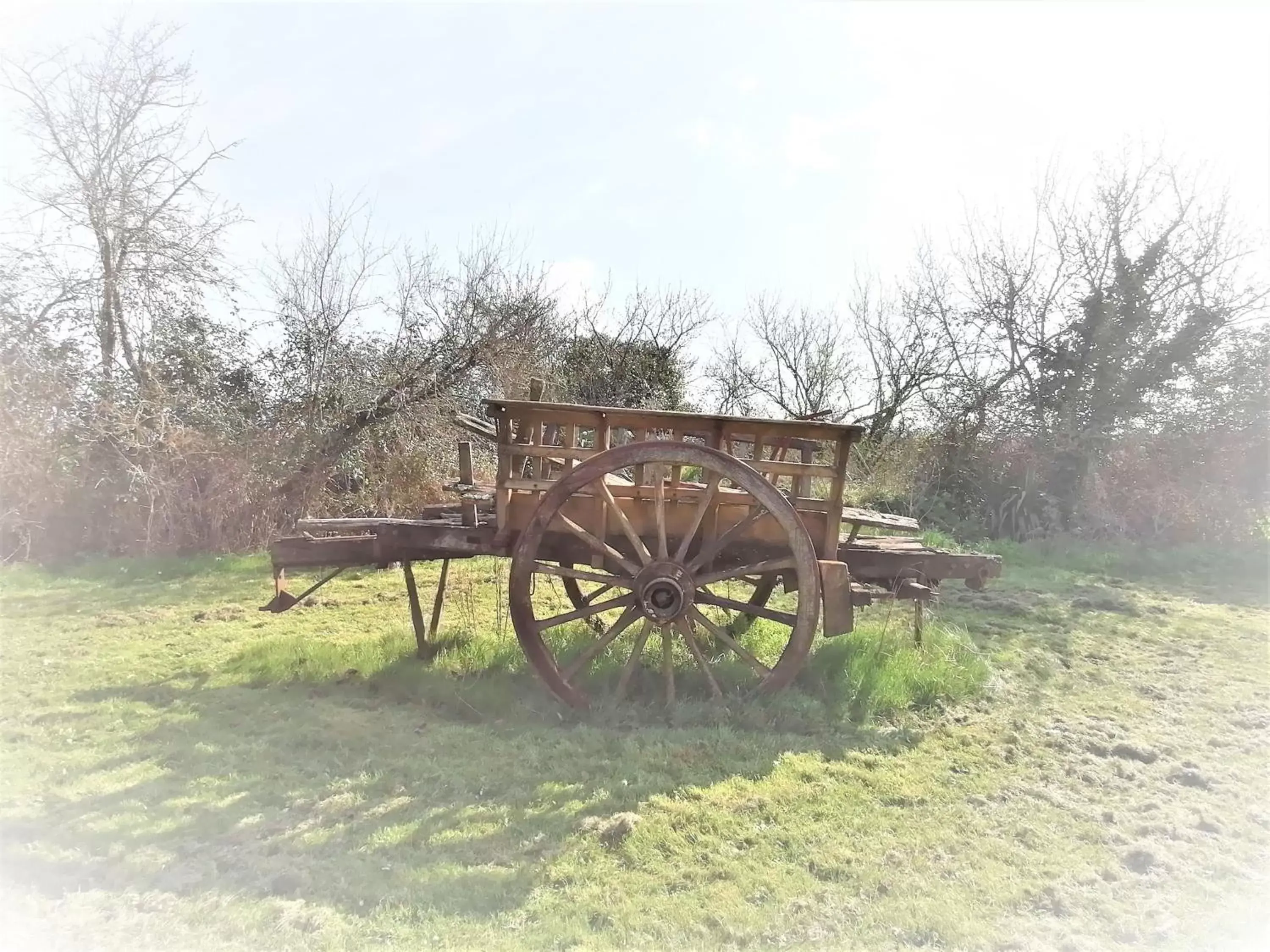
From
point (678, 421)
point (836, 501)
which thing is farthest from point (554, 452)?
point (836, 501)

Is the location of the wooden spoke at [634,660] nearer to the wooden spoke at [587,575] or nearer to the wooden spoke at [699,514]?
the wooden spoke at [587,575]

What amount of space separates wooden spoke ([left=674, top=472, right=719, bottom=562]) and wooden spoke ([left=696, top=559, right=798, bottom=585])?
7.3 inches

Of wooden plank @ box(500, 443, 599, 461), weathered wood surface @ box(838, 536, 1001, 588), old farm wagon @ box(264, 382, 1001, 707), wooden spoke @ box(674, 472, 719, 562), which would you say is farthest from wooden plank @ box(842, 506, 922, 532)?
wooden plank @ box(500, 443, 599, 461)

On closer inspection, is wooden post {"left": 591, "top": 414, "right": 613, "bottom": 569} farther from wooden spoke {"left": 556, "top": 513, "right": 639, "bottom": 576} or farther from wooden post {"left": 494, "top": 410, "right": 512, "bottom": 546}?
wooden post {"left": 494, "top": 410, "right": 512, "bottom": 546}

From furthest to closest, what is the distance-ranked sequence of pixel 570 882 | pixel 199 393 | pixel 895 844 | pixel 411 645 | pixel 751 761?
pixel 199 393, pixel 411 645, pixel 751 761, pixel 895 844, pixel 570 882

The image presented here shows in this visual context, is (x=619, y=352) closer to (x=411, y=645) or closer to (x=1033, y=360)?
(x=1033, y=360)

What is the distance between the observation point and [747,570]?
4359 mm

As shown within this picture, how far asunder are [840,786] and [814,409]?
16576 millimetres

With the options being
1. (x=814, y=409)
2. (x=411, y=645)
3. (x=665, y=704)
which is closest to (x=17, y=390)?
(x=411, y=645)

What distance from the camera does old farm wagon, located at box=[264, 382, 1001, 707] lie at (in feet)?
14.1

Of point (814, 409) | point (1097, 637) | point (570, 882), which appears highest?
point (814, 409)

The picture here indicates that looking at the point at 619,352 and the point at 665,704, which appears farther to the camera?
the point at 619,352

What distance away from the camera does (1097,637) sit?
682 centimetres

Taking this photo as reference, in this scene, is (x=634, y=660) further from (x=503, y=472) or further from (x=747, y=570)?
(x=503, y=472)
